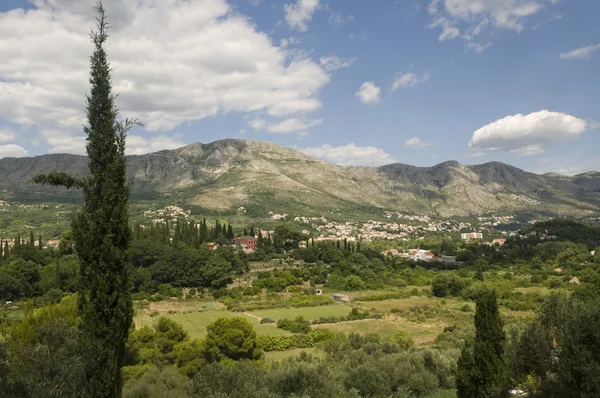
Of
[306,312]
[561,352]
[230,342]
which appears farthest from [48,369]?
[306,312]

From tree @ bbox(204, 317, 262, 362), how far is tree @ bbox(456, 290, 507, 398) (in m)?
13.1

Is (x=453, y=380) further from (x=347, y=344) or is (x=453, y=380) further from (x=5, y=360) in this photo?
(x=5, y=360)

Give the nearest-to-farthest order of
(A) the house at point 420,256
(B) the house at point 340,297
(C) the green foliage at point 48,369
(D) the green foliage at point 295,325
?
(C) the green foliage at point 48,369 < (D) the green foliage at point 295,325 < (B) the house at point 340,297 < (A) the house at point 420,256

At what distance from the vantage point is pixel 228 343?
81.7 feet

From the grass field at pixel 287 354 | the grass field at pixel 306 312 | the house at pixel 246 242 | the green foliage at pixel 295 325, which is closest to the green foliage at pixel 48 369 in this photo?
the grass field at pixel 287 354

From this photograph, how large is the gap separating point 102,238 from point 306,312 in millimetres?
34646

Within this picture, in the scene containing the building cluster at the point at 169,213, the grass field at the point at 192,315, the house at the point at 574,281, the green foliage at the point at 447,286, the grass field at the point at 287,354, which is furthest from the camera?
the building cluster at the point at 169,213

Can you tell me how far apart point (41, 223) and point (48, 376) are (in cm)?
12940

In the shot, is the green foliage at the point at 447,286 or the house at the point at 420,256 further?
the house at the point at 420,256

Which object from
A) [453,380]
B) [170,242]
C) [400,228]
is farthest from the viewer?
[400,228]

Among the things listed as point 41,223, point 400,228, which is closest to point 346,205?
point 400,228

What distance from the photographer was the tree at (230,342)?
81.3 feet

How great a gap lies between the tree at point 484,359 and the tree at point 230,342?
514 inches

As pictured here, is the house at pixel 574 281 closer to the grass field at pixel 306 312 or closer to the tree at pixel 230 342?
the grass field at pixel 306 312
